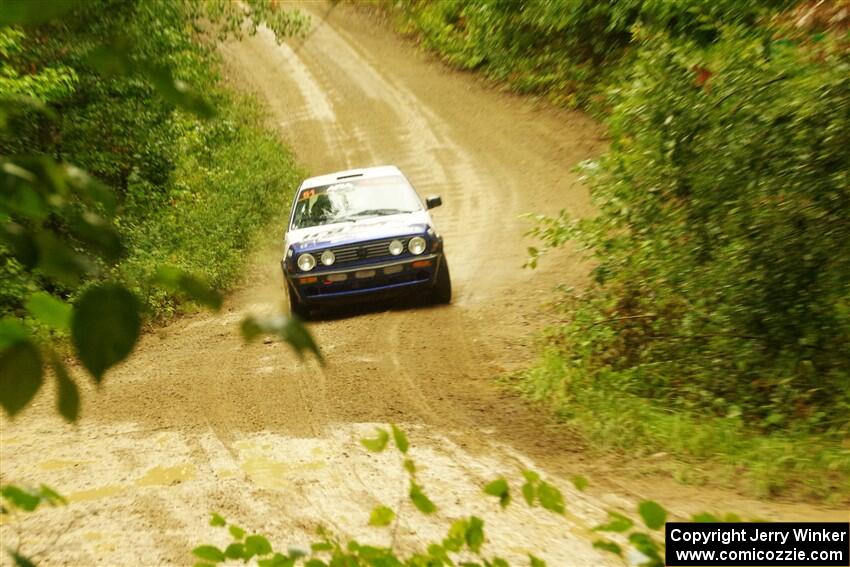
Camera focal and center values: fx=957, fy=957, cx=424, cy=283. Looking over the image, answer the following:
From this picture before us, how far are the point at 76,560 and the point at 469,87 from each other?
2259 centimetres

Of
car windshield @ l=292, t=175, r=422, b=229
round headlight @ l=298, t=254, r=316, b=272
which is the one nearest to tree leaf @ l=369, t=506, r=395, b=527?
round headlight @ l=298, t=254, r=316, b=272

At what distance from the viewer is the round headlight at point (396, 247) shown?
10.8 meters

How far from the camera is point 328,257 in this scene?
35.2ft

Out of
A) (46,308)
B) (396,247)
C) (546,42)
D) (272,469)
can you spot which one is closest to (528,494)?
(46,308)

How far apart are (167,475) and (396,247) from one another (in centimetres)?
477

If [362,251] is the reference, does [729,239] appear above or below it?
below

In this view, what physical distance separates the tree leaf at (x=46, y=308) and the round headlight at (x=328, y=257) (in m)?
9.50

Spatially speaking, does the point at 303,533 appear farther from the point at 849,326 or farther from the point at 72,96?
the point at 72,96

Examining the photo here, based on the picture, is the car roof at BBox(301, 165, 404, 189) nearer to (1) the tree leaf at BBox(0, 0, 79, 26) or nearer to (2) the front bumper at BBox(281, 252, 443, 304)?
(2) the front bumper at BBox(281, 252, 443, 304)

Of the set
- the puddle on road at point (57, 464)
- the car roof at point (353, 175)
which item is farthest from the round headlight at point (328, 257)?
the puddle on road at point (57, 464)

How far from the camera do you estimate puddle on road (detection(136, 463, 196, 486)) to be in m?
6.42

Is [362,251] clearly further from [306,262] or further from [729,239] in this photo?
[729,239]

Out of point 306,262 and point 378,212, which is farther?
point 378,212

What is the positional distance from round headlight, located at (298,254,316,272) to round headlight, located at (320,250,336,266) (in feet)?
0.39
